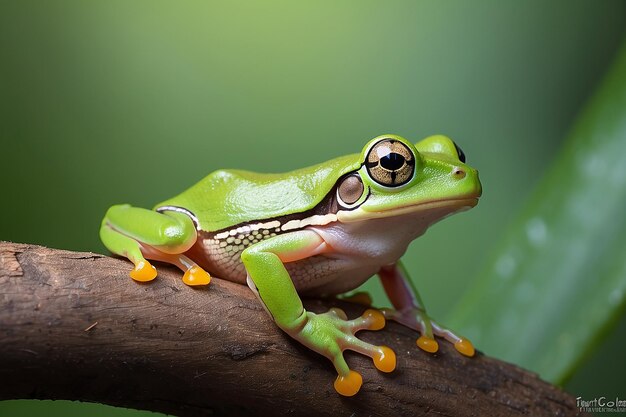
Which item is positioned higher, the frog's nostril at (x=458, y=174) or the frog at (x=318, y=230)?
the frog's nostril at (x=458, y=174)

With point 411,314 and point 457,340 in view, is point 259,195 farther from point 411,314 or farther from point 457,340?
point 457,340

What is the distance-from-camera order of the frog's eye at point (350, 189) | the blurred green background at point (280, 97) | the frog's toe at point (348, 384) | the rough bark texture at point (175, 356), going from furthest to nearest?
1. the blurred green background at point (280, 97)
2. the frog's eye at point (350, 189)
3. the frog's toe at point (348, 384)
4. the rough bark texture at point (175, 356)

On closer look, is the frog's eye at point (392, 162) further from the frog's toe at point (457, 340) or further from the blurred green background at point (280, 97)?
the blurred green background at point (280, 97)

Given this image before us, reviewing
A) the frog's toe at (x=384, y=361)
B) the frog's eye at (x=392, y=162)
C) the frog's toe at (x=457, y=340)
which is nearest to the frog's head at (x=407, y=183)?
the frog's eye at (x=392, y=162)

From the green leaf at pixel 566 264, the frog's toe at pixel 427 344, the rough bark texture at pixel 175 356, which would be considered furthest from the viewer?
the green leaf at pixel 566 264

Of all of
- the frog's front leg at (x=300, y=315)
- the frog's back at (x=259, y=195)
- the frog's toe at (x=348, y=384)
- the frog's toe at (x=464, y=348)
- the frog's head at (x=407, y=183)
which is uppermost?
the frog's head at (x=407, y=183)

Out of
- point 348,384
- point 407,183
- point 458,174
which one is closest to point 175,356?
point 348,384
